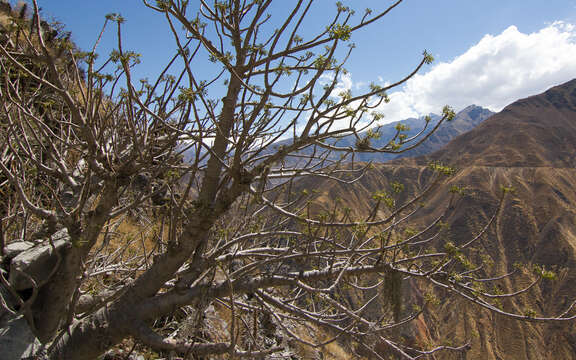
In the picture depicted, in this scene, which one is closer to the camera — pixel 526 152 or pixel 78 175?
pixel 78 175

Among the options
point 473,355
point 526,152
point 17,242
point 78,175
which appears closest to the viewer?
point 17,242

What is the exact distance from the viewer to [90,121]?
2693 millimetres

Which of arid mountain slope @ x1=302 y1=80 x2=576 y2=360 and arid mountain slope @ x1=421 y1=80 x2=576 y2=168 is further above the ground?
arid mountain slope @ x1=421 y1=80 x2=576 y2=168

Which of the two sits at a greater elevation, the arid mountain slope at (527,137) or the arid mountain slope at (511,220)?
the arid mountain slope at (527,137)

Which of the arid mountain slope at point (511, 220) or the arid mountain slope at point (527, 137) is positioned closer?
the arid mountain slope at point (511, 220)

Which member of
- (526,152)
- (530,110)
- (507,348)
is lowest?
(507,348)

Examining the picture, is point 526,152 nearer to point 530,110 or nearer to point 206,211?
point 530,110

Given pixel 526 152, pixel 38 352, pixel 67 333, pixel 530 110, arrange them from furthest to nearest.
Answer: pixel 530 110 → pixel 526 152 → pixel 67 333 → pixel 38 352

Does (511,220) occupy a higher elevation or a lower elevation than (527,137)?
lower

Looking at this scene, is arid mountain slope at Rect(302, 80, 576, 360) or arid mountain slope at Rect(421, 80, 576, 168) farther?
arid mountain slope at Rect(421, 80, 576, 168)

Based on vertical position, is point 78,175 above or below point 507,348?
above

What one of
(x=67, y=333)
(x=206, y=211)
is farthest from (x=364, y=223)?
(x=67, y=333)

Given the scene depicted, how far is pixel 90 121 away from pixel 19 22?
3.29ft

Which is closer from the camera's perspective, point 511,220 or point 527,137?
point 511,220
